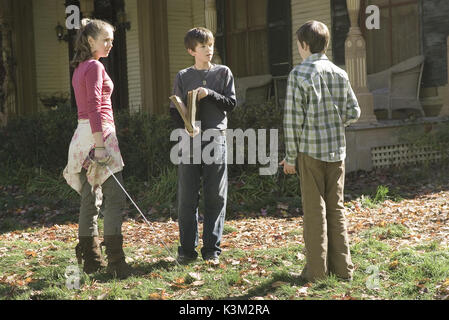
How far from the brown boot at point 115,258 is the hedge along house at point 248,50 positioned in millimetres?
5163

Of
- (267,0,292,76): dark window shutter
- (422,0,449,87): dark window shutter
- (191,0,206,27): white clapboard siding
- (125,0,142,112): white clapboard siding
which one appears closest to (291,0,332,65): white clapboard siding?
(267,0,292,76): dark window shutter

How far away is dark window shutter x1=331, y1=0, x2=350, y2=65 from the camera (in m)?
11.2

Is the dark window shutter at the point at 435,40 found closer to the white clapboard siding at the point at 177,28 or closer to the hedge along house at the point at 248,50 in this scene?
the hedge along house at the point at 248,50

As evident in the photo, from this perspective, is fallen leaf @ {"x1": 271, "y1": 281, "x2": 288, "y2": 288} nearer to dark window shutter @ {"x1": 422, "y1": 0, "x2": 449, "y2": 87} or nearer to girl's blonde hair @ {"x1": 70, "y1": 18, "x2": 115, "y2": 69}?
girl's blonde hair @ {"x1": 70, "y1": 18, "x2": 115, "y2": 69}

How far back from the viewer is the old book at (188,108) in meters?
4.71

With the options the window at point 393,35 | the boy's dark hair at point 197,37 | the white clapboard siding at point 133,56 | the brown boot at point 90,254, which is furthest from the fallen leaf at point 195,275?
the white clapboard siding at point 133,56

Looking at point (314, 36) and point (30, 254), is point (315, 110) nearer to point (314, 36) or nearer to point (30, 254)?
point (314, 36)

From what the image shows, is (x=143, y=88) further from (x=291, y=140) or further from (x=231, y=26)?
(x=291, y=140)

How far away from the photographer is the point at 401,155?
969cm

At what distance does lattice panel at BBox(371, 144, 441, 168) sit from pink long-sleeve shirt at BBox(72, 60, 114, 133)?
227 inches

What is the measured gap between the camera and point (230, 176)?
28.4ft

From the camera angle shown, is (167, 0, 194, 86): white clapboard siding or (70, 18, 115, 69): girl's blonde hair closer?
(70, 18, 115, 69): girl's blonde hair

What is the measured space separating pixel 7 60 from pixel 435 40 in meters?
9.65
